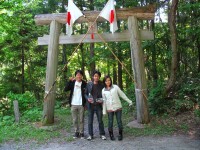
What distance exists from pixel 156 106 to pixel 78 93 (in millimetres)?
3653

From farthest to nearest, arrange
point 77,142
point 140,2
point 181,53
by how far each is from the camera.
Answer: point 140,2 → point 181,53 → point 77,142

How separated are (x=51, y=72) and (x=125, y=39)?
8.97 ft

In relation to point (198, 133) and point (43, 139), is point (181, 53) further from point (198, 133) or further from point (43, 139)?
point (43, 139)

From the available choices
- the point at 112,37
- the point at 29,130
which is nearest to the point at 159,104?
the point at 112,37

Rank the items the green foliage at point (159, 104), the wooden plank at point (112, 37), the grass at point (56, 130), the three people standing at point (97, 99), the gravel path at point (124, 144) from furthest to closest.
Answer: the green foliage at point (159, 104) → the wooden plank at point (112, 37) → the grass at point (56, 130) → the three people standing at point (97, 99) → the gravel path at point (124, 144)

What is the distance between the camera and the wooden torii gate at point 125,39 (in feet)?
26.6

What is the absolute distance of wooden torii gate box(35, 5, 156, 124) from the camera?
812cm

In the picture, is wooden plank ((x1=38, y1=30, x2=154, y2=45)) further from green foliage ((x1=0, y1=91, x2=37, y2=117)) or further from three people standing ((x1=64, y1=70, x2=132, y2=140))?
green foliage ((x1=0, y1=91, x2=37, y2=117))

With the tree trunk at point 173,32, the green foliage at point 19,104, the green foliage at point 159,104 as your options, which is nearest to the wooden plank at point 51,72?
the green foliage at point 19,104

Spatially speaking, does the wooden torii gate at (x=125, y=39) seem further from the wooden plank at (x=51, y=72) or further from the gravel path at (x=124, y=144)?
the gravel path at (x=124, y=144)

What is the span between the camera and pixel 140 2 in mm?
14852

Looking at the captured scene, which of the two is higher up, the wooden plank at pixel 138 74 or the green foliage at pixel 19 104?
the wooden plank at pixel 138 74

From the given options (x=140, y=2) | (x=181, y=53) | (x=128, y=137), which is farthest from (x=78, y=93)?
(x=140, y=2)

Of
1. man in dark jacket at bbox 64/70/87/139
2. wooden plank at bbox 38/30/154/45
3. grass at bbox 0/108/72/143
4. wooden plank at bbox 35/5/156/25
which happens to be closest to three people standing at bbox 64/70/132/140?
man in dark jacket at bbox 64/70/87/139
